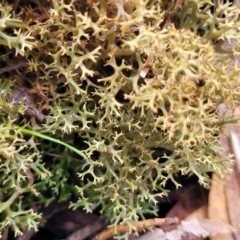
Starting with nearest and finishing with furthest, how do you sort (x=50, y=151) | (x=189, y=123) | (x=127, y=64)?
(x=189, y=123), (x=127, y=64), (x=50, y=151)

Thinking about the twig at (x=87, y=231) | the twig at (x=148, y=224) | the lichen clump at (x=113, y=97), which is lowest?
the twig at (x=87, y=231)

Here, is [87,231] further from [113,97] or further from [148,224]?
[113,97]

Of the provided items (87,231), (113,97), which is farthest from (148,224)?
Result: (113,97)

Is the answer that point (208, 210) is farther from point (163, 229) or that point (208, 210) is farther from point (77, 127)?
point (77, 127)

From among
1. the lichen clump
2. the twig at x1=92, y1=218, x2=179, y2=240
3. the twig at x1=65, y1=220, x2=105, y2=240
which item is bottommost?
the twig at x1=65, y1=220, x2=105, y2=240

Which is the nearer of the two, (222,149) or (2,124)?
(2,124)

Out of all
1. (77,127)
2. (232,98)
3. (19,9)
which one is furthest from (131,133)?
(19,9)

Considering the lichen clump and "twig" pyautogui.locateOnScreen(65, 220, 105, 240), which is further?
"twig" pyautogui.locateOnScreen(65, 220, 105, 240)

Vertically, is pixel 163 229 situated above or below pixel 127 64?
below
